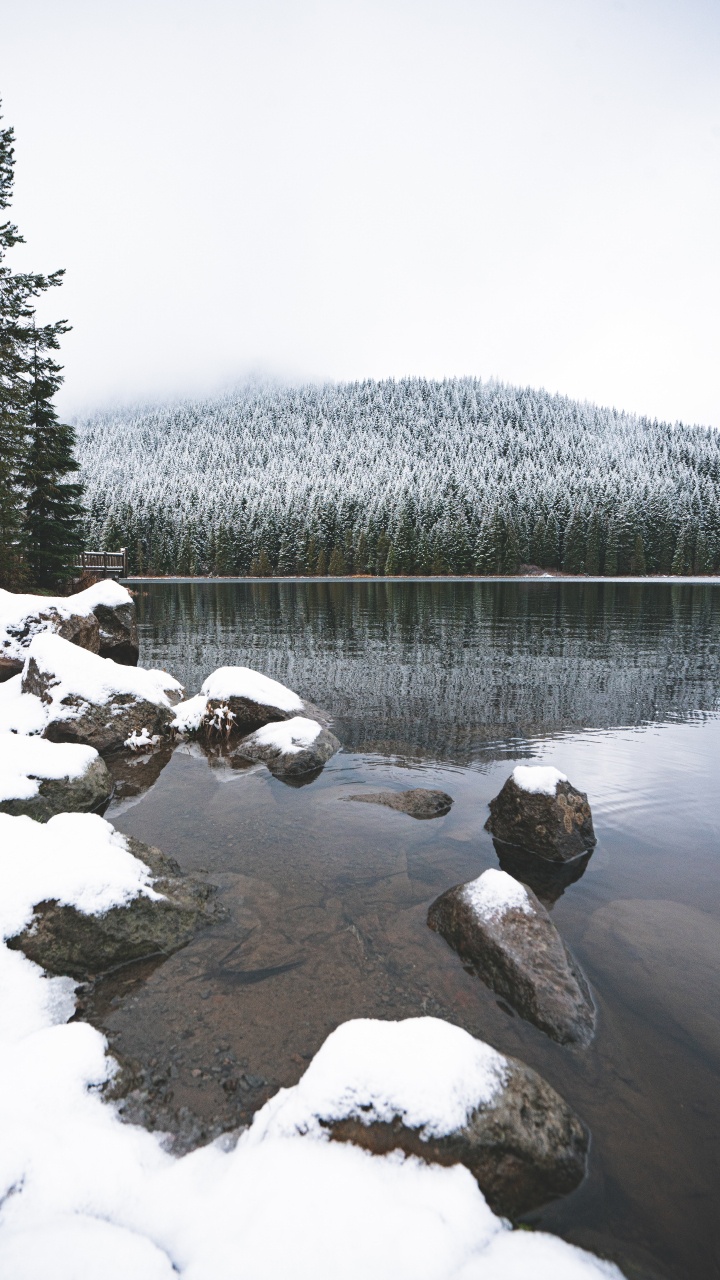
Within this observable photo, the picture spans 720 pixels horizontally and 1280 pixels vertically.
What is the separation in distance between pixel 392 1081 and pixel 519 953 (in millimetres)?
2212

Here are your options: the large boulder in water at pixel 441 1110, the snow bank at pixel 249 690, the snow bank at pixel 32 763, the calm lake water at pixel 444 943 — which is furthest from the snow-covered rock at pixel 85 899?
the snow bank at pixel 249 690

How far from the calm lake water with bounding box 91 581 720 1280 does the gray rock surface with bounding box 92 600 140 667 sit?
30.1 feet

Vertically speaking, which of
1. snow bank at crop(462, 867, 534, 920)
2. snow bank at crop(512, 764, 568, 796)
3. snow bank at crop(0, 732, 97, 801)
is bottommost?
snow bank at crop(462, 867, 534, 920)

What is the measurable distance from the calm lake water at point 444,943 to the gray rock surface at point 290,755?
38 cm

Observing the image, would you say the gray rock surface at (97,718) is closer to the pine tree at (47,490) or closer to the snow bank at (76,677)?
the snow bank at (76,677)

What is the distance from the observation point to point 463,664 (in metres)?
21.4

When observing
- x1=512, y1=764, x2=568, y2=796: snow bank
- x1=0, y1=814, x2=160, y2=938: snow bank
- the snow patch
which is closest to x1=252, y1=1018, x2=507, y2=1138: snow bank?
x1=0, y1=814, x2=160, y2=938: snow bank

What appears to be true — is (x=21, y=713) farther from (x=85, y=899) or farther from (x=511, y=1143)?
(x=511, y=1143)

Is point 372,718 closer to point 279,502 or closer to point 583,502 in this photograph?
point 583,502

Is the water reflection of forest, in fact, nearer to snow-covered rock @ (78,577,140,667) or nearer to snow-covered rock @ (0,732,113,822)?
snow-covered rock @ (78,577,140,667)

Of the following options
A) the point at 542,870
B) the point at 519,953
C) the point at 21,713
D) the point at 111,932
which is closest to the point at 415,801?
the point at 542,870

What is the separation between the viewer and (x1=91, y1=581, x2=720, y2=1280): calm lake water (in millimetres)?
3881

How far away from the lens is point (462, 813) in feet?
29.8

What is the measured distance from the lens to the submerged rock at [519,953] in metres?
4.86
